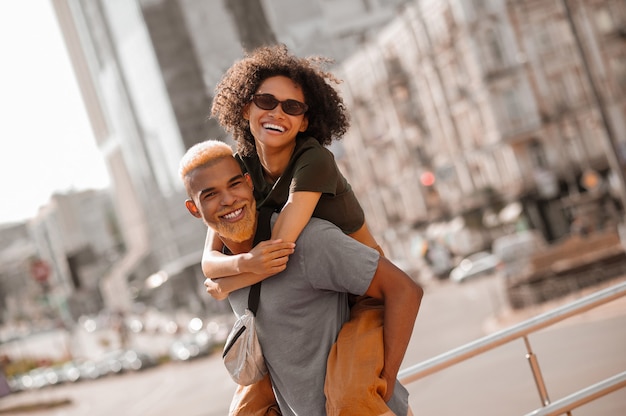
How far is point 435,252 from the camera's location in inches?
1606

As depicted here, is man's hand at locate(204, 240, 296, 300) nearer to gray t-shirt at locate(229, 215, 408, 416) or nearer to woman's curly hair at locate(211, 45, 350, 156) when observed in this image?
gray t-shirt at locate(229, 215, 408, 416)

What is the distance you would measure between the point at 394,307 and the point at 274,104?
599 mm

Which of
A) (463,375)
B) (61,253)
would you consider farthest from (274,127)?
(61,253)

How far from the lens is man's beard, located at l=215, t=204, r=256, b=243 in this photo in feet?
7.08

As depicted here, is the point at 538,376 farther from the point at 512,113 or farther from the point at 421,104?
the point at 421,104

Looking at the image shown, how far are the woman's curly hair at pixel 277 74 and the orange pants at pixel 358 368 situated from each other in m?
0.53

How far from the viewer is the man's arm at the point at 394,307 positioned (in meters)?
2.10

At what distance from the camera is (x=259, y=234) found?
2.21m

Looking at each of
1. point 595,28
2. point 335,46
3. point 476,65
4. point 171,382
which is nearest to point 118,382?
point 171,382

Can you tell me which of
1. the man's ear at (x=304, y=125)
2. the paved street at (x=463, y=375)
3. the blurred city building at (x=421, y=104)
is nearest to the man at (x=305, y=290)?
the man's ear at (x=304, y=125)

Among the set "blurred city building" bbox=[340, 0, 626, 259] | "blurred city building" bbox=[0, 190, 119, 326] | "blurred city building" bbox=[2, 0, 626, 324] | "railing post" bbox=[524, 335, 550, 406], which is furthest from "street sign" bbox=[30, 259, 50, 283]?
"railing post" bbox=[524, 335, 550, 406]

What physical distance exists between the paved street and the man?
5.82 ft

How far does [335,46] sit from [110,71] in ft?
65.0

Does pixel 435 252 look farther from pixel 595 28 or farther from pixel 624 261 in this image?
pixel 624 261
